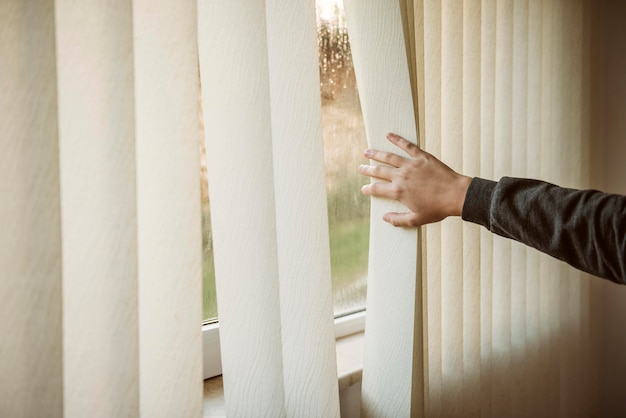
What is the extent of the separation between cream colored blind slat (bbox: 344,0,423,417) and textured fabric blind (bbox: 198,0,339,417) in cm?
15

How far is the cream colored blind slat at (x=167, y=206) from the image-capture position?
552mm

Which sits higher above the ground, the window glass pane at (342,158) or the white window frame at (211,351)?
the window glass pane at (342,158)

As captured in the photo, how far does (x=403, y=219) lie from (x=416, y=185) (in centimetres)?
7

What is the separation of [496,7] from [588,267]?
731 mm

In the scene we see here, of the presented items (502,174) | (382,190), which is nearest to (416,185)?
(382,190)

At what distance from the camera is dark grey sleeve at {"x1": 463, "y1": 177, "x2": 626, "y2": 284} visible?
2.28ft

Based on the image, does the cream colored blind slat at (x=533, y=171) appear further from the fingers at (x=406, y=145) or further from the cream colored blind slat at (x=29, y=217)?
the cream colored blind slat at (x=29, y=217)

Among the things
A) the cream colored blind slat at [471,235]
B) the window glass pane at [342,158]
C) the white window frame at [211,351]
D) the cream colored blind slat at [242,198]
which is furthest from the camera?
the window glass pane at [342,158]

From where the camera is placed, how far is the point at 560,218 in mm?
734

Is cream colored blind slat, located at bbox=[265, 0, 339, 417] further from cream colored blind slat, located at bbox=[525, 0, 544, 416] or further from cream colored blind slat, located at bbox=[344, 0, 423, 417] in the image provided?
cream colored blind slat, located at bbox=[525, 0, 544, 416]

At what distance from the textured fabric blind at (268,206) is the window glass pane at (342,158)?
427 millimetres

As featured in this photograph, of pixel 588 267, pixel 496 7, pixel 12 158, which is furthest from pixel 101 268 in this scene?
pixel 496 7

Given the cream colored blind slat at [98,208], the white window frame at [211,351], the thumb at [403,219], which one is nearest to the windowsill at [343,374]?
the white window frame at [211,351]

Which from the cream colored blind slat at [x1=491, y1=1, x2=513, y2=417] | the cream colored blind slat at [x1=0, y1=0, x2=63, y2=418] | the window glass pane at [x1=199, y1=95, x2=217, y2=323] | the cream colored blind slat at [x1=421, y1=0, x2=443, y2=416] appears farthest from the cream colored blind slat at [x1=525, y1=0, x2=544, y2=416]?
the cream colored blind slat at [x1=0, y1=0, x2=63, y2=418]
